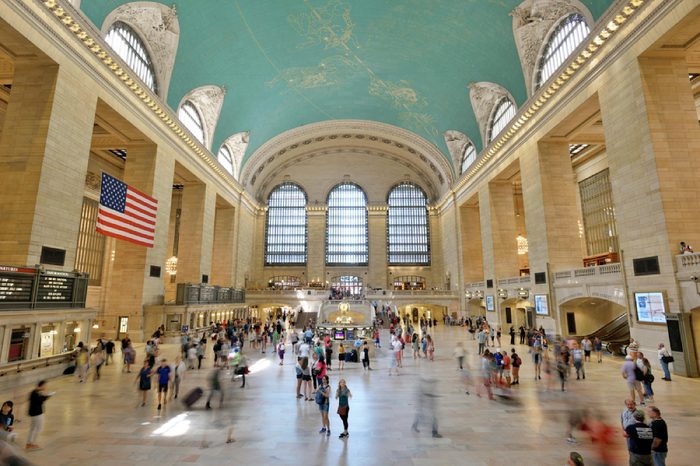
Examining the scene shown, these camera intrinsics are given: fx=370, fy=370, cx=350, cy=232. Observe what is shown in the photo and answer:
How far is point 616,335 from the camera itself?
49.1ft

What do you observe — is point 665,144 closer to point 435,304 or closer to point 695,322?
point 695,322

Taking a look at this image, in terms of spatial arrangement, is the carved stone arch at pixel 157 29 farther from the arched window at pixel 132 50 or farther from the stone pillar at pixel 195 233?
the stone pillar at pixel 195 233

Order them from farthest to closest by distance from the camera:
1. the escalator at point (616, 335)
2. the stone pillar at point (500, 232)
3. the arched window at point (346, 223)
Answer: the arched window at point (346, 223)
the stone pillar at point (500, 232)
the escalator at point (616, 335)

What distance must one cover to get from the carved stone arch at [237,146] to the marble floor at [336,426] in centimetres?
2182

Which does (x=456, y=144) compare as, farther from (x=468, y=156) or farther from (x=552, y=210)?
(x=552, y=210)

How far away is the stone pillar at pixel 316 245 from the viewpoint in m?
38.4

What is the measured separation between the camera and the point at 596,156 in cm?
2388

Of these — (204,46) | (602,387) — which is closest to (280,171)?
(204,46)

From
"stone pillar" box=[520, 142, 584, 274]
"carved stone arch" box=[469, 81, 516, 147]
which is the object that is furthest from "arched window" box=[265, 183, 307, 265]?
"stone pillar" box=[520, 142, 584, 274]

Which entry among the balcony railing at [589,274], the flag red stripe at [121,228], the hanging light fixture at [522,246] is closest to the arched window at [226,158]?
the flag red stripe at [121,228]

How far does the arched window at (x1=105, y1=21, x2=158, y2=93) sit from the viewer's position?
15.6 metres

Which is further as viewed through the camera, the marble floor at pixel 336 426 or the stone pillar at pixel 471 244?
the stone pillar at pixel 471 244

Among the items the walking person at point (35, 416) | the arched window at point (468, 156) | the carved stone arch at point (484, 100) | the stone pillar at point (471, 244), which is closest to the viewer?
the walking person at point (35, 416)

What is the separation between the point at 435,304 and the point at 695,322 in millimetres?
22002
